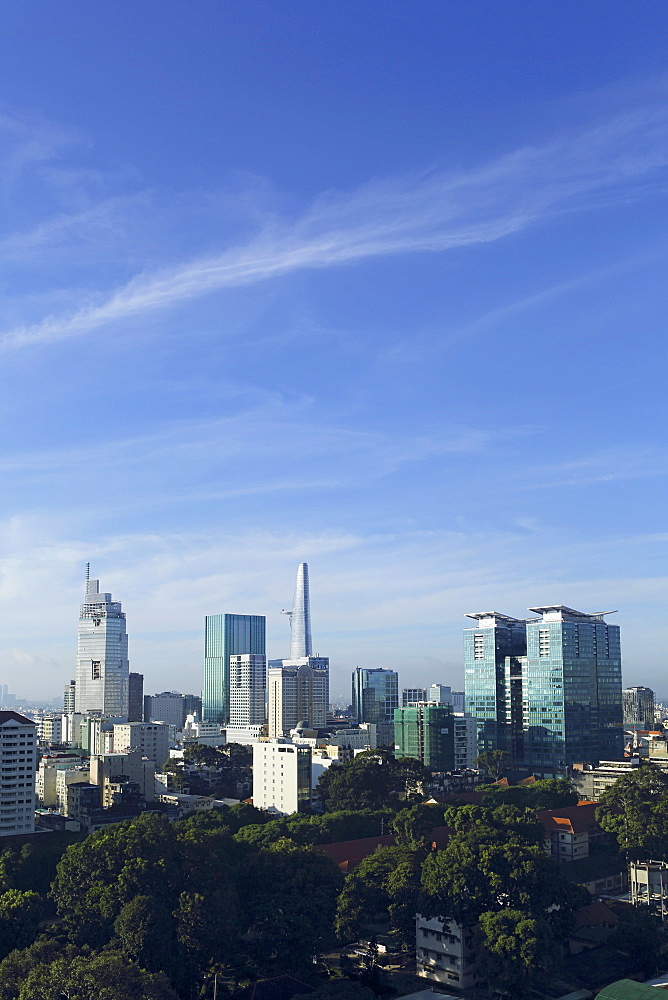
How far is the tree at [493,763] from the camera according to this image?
449 ft

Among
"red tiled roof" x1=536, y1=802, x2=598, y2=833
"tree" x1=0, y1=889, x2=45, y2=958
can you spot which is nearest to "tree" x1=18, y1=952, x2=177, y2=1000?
"tree" x1=0, y1=889, x2=45, y2=958

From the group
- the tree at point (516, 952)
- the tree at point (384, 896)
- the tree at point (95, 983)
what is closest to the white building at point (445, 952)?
the tree at point (384, 896)

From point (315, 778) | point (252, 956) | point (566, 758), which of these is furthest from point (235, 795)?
point (252, 956)

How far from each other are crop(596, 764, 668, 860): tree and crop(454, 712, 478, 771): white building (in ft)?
191

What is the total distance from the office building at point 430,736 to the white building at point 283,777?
4147cm

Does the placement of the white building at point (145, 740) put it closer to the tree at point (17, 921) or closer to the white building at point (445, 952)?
the tree at point (17, 921)

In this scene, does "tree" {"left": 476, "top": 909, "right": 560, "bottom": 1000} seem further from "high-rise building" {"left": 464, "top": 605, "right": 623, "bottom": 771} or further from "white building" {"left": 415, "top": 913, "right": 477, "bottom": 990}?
"high-rise building" {"left": 464, "top": 605, "right": 623, "bottom": 771}

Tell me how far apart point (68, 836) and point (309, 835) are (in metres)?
20.8

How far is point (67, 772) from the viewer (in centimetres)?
11988

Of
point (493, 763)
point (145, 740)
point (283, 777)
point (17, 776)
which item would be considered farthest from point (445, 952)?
point (145, 740)

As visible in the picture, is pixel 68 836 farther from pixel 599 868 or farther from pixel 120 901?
pixel 599 868

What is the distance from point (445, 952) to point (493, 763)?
86.6 m

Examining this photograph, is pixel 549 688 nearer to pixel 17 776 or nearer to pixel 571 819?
pixel 571 819

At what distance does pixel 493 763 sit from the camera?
139m
